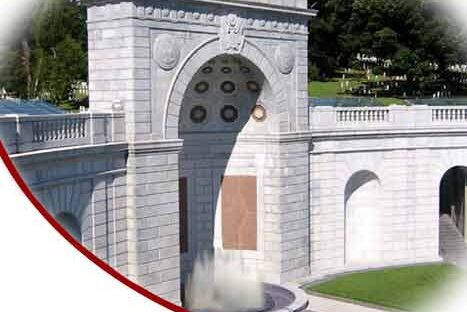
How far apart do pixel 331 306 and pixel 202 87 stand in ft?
24.2

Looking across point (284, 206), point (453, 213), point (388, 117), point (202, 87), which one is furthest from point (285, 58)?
point (453, 213)

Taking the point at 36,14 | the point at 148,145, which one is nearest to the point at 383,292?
the point at 148,145

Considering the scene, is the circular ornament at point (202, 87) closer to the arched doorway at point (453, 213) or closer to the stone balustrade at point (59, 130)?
the stone balustrade at point (59, 130)

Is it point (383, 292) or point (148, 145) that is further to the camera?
point (383, 292)

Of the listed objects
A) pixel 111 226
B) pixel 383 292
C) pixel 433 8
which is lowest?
pixel 383 292

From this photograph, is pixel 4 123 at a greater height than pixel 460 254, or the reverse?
pixel 4 123

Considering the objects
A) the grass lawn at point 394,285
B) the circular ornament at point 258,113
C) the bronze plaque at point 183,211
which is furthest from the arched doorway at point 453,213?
the bronze plaque at point 183,211

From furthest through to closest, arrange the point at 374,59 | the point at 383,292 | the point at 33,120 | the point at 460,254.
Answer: the point at 374,59 → the point at 460,254 → the point at 383,292 → the point at 33,120

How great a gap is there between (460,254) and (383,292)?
20.8ft

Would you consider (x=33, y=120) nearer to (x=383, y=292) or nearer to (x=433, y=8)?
(x=383, y=292)

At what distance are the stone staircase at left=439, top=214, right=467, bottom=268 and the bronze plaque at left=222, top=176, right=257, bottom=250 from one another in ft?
24.2

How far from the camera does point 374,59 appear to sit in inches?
2163

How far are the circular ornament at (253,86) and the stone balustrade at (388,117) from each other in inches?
87.2

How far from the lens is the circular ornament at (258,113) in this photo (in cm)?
2238
